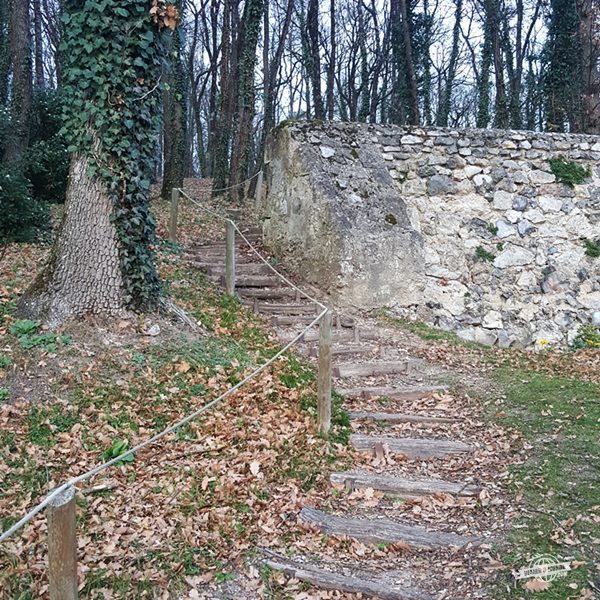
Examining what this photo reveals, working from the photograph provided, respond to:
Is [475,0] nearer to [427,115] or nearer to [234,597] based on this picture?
[427,115]

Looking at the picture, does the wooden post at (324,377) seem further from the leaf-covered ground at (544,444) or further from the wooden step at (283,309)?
the wooden step at (283,309)

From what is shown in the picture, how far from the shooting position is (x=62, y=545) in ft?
7.45

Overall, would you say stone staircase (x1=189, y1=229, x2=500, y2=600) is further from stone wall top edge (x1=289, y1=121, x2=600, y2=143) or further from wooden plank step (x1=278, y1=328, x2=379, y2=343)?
stone wall top edge (x1=289, y1=121, x2=600, y2=143)

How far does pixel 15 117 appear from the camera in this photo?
429 inches

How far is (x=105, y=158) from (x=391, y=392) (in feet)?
12.7

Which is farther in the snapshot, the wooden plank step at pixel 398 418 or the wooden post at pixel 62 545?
the wooden plank step at pixel 398 418

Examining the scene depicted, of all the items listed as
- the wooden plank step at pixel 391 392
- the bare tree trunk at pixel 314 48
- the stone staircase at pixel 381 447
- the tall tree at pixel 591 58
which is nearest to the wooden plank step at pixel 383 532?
the stone staircase at pixel 381 447

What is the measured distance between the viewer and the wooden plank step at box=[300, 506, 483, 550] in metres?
3.82

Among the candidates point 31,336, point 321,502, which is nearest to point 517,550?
point 321,502

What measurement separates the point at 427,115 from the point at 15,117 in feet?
47.0

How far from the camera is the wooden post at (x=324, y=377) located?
4.99m

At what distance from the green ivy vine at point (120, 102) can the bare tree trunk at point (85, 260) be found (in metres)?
0.11

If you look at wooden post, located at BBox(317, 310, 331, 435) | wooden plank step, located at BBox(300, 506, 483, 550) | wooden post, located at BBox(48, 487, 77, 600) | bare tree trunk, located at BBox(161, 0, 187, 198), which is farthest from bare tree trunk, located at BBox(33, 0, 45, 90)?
wooden post, located at BBox(48, 487, 77, 600)

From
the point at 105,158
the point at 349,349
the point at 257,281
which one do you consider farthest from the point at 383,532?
the point at 257,281
